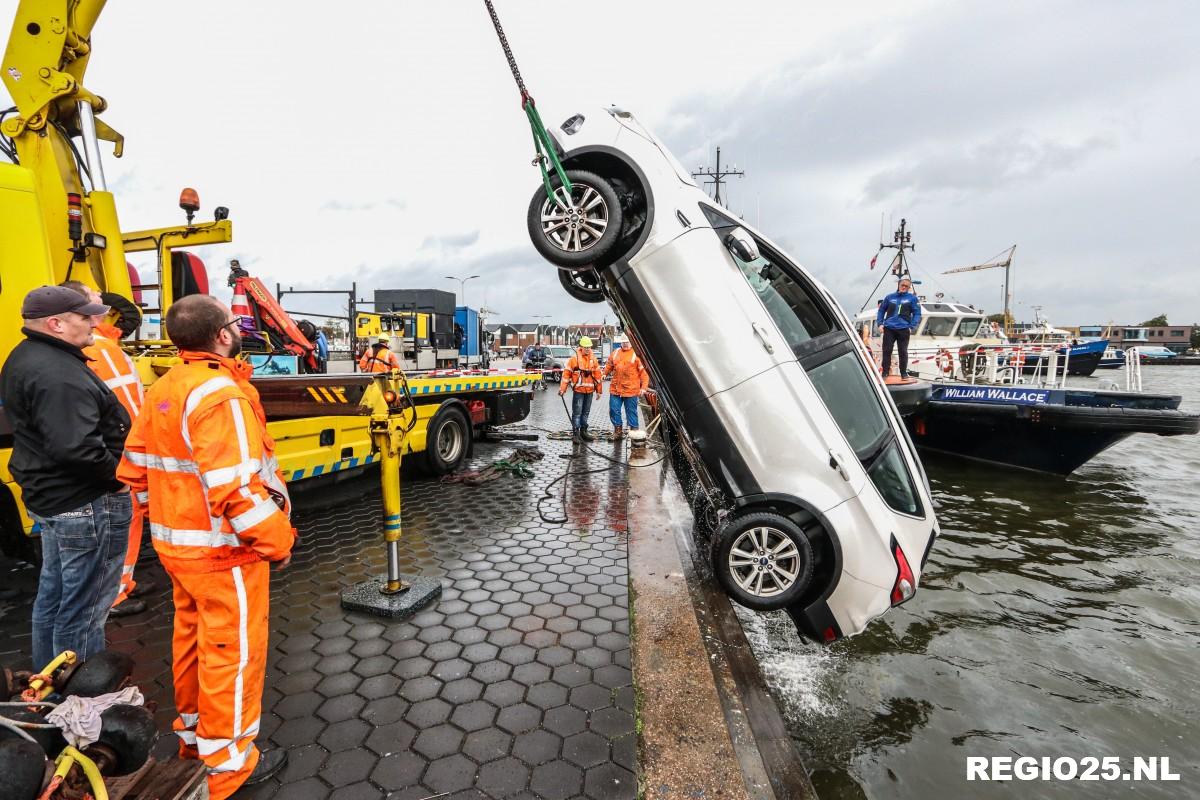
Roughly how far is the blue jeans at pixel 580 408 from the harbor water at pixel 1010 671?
5357 millimetres

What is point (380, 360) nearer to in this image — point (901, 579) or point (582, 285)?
point (582, 285)

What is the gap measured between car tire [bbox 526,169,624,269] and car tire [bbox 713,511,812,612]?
1796 mm

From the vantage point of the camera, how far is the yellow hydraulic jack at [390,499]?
3221 mm

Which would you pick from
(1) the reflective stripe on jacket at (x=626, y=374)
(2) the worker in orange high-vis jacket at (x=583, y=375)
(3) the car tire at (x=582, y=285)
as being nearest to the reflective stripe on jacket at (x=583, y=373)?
(2) the worker in orange high-vis jacket at (x=583, y=375)

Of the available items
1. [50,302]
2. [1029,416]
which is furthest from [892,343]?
[50,302]

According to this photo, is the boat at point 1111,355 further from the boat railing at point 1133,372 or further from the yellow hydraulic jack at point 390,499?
the yellow hydraulic jack at point 390,499

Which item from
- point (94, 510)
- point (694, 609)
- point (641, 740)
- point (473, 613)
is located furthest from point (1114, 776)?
point (94, 510)

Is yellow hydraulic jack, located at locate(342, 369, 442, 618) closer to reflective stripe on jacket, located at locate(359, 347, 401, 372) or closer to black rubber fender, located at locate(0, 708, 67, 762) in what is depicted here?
black rubber fender, located at locate(0, 708, 67, 762)

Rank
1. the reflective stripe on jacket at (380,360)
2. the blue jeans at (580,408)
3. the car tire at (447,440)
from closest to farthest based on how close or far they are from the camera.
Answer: the car tire at (447,440) → the reflective stripe on jacket at (380,360) → the blue jeans at (580,408)

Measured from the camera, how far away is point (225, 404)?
6.32ft

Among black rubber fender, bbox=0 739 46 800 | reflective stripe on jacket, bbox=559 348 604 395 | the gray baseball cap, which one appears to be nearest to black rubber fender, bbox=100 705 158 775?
black rubber fender, bbox=0 739 46 800

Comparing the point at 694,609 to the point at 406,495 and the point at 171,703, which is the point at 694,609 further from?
the point at 406,495

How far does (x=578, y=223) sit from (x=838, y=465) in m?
2.06

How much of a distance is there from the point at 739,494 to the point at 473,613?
70.8 inches
